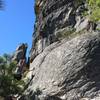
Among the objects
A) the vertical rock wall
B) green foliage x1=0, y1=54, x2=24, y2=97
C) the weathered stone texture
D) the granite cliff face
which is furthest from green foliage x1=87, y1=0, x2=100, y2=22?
green foliage x1=0, y1=54, x2=24, y2=97

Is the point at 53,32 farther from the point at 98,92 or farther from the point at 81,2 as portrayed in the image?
the point at 98,92

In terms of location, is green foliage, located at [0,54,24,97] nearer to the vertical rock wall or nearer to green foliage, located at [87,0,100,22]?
green foliage, located at [87,0,100,22]

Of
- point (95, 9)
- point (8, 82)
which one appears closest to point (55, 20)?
point (95, 9)

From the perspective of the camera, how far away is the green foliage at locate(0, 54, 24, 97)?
25.2 meters

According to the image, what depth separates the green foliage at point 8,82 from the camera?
25.2m

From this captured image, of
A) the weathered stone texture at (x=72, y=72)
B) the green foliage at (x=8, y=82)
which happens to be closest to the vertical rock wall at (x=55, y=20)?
the weathered stone texture at (x=72, y=72)

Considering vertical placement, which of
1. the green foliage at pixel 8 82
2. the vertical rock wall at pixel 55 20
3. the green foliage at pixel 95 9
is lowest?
the green foliage at pixel 8 82

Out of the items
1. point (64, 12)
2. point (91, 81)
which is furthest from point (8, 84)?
point (64, 12)

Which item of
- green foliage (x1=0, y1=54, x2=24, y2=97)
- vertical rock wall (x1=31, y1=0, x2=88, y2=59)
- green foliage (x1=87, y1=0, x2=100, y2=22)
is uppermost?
vertical rock wall (x1=31, y1=0, x2=88, y2=59)

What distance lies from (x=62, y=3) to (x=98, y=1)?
12947mm

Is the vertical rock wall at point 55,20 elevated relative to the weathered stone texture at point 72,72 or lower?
elevated

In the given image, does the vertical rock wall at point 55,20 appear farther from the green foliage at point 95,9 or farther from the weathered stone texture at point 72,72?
the weathered stone texture at point 72,72

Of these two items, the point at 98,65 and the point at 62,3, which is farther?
the point at 62,3

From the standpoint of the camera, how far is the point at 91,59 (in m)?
25.2
